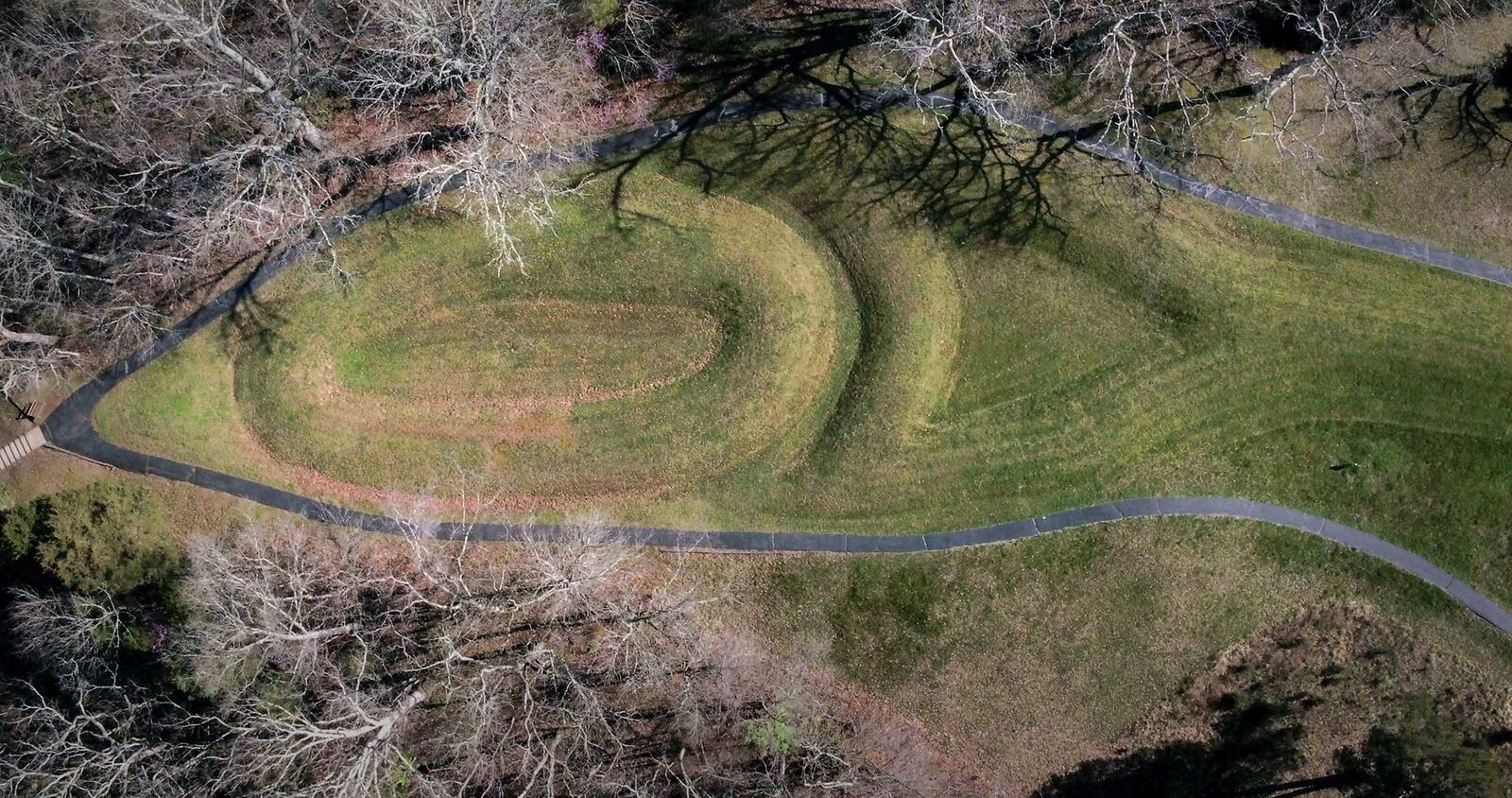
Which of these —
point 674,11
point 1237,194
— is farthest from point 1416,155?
point 674,11

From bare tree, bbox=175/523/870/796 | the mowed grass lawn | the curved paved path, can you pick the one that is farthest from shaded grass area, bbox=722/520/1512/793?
bare tree, bbox=175/523/870/796

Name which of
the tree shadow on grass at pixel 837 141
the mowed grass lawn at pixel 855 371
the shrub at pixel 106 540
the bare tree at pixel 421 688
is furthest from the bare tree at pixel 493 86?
the shrub at pixel 106 540

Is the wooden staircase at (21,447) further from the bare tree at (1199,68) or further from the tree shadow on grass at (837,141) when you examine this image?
the bare tree at (1199,68)

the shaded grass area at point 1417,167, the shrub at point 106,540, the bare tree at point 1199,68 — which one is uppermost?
the bare tree at point 1199,68

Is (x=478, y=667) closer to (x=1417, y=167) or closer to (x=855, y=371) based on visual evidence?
(x=855, y=371)

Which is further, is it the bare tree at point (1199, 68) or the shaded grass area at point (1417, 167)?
the shaded grass area at point (1417, 167)

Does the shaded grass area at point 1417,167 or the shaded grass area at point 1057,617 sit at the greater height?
the shaded grass area at point 1417,167

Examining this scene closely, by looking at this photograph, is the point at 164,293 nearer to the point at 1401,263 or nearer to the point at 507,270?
the point at 507,270

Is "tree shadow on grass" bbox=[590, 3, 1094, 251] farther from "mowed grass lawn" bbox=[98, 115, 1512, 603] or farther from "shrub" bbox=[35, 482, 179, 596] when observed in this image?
"shrub" bbox=[35, 482, 179, 596]
